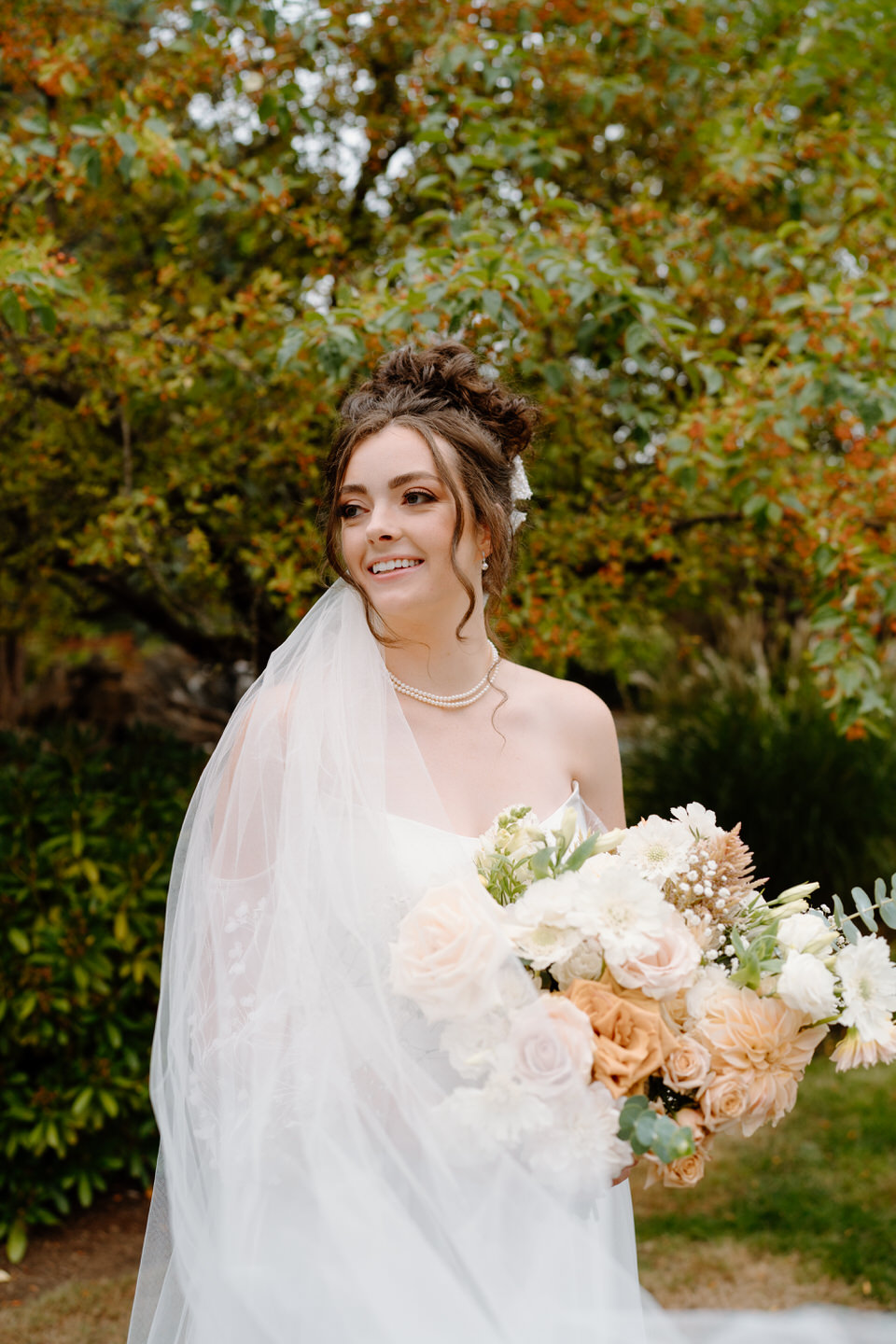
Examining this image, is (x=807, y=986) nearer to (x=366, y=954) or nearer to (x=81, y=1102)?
(x=366, y=954)

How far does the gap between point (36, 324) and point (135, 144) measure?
0.94 m

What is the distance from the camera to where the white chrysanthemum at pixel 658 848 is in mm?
1860

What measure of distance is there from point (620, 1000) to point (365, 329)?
82.8 inches

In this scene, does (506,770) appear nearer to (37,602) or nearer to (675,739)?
(37,602)

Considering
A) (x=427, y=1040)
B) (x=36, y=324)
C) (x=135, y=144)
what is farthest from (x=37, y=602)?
(x=427, y=1040)

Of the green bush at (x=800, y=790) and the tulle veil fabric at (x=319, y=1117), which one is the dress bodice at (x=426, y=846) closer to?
the tulle veil fabric at (x=319, y=1117)

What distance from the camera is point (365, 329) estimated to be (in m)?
3.07

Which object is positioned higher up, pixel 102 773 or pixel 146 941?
pixel 102 773

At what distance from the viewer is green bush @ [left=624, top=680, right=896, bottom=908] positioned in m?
6.15

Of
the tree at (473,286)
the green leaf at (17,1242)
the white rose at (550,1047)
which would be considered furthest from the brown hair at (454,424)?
the green leaf at (17,1242)

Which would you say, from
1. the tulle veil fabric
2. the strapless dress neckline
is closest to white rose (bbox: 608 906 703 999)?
the tulle veil fabric

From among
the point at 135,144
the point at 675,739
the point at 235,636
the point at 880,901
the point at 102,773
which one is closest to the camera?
the point at 880,901

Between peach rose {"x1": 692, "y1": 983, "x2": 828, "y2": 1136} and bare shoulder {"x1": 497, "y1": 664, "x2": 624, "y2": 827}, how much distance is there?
1038mm

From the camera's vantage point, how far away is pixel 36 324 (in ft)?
12.7
